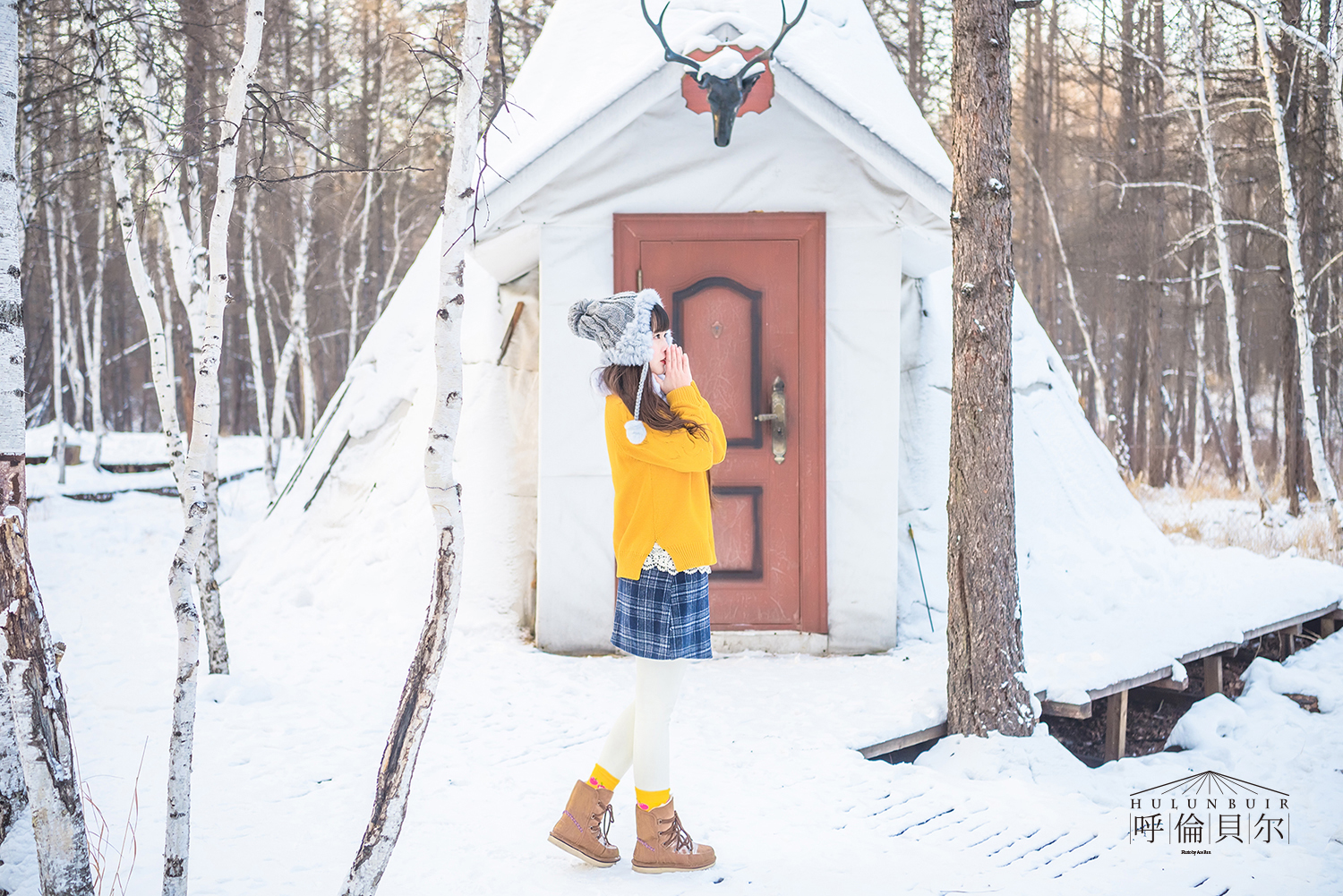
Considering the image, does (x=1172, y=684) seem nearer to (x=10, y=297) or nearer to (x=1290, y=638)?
(x=1290, y=638)

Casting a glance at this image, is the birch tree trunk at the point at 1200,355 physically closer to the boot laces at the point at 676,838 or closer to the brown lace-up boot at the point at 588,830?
the boot laces at the point at 676,838

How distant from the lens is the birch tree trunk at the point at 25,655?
212 cm

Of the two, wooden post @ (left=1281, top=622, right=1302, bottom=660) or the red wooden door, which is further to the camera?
wooden post @ (left=1281, top=622, right=1302, bottom=660)

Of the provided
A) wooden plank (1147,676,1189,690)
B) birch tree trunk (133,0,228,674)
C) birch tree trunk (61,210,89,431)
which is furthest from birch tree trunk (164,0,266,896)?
birch tree trunk (61,210,89,431)

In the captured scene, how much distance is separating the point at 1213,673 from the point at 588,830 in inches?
167

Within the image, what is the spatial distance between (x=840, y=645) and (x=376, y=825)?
3.47m

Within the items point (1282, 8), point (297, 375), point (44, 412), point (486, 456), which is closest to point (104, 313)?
point (44, 412)

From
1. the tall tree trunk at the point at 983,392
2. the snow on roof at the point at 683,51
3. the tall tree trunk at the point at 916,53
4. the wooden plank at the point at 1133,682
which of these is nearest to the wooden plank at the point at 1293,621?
the wooden plank at the point at 1133,682

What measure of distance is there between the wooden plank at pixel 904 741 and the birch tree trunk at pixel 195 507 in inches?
99.6

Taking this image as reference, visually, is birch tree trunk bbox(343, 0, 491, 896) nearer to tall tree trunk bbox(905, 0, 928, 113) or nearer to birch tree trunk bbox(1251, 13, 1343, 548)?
birch tree trunk bbox(1251, 13, 1343, 548)

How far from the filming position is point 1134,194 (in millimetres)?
13742

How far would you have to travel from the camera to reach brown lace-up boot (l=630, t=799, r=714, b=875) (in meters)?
2.77

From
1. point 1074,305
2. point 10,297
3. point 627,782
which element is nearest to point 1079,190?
point 1074,305

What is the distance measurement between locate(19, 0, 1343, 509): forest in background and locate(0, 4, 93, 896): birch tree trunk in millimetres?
3983
